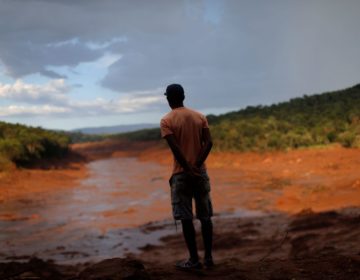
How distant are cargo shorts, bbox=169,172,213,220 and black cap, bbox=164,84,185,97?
0.90 metres

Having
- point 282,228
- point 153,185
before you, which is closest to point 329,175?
point 153,185

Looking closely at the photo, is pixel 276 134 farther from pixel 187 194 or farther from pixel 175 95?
pixel 187 194

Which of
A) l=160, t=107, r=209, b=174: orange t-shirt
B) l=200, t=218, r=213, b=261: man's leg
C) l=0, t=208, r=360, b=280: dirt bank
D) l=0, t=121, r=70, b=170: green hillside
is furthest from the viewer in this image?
l=0, t=121, r=70, b=170: green hillside

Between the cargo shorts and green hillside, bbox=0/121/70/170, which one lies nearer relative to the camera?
the cargo shorts

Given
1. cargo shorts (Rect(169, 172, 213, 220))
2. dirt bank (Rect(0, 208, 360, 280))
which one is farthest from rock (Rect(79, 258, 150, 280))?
cargo shorts (Rect(169, 172, 213, 220))

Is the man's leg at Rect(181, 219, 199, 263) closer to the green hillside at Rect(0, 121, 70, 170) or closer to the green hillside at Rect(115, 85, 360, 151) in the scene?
the green hillside at Rect(0, 121, 70, 170)

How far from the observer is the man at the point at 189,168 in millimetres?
5246

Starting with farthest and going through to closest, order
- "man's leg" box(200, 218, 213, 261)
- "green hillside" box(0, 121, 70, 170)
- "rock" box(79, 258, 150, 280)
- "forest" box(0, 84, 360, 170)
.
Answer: "forest" box(0, 84, 360, 170)
"green hillside" box(0, 121, 70, 170)
"man's leg" box(200, 218, 213, 261)
"rock" box(79, 258, 150, 280)

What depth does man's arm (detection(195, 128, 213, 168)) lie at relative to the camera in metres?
5.28

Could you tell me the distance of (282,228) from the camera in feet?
32.1

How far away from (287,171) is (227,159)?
838cm

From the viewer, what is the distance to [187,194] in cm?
533

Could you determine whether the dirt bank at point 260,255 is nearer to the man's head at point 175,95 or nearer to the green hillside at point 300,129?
the man's head at point 175,95

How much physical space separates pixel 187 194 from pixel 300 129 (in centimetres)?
2529
